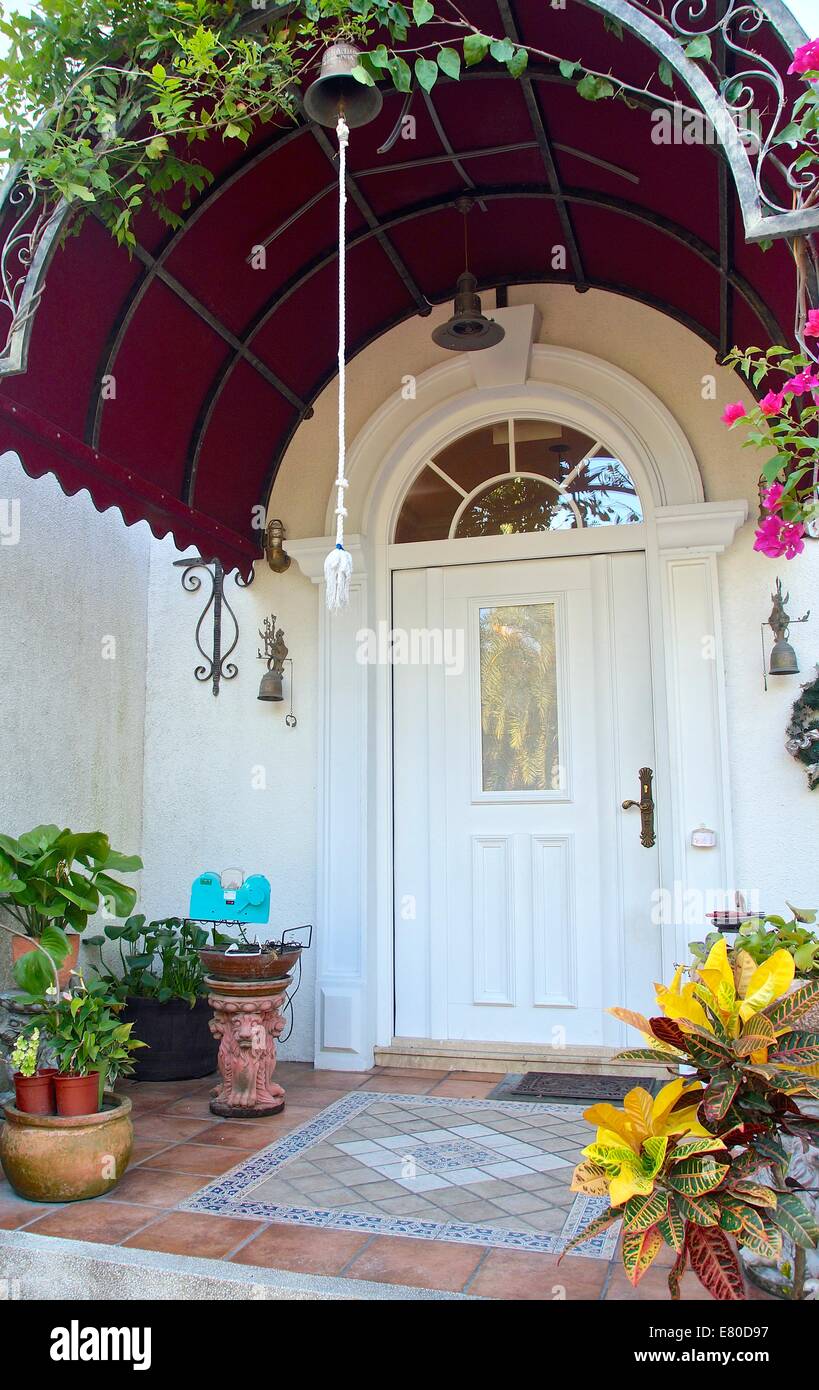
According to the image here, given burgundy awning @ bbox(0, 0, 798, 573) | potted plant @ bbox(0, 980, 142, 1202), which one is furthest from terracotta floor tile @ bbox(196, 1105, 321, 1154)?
burgundy awning @ bbox(0, 0, 798, 573)

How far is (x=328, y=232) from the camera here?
4.73m

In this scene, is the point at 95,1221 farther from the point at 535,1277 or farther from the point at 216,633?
the point at 216,633

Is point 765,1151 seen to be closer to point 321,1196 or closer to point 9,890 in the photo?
point 321,1196

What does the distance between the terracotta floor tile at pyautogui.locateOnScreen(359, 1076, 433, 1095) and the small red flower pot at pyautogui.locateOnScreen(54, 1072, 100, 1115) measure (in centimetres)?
168

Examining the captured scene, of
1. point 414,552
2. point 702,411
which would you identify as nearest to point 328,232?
point 414,552

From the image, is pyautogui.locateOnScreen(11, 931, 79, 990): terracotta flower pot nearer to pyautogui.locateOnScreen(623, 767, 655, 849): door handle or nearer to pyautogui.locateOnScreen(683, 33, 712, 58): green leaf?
pyautogui.locateOnScreen(623, 767, 655, 849): door handle

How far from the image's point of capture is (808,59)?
94.4 inches

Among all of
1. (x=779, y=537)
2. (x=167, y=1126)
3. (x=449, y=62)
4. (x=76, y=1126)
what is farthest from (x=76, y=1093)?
(x=449, y=62)

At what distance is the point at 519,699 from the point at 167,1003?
2.31 m

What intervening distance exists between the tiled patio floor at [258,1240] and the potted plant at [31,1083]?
0.29 metres

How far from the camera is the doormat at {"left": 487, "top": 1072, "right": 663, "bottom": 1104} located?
451cm

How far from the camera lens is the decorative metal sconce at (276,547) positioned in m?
5.59

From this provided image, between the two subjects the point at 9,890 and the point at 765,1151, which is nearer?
the point at 765,1151

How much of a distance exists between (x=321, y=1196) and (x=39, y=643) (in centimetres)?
303
